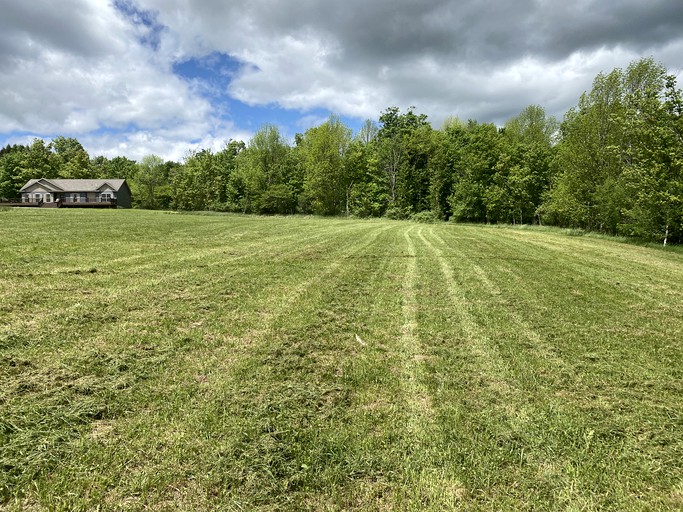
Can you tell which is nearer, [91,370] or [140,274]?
[91,370]

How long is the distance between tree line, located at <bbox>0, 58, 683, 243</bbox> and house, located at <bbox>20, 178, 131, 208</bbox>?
7.08m

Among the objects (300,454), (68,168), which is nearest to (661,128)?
(300,454)

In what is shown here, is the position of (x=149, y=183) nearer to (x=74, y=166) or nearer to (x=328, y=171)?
(x=74, y=166)

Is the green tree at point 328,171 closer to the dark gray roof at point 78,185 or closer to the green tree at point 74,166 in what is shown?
the dark gray roof at point 78,185

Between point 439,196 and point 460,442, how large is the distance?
46.2 m

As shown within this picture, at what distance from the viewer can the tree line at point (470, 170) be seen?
68.0 ft

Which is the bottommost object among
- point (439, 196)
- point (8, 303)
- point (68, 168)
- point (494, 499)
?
point (494, 499)

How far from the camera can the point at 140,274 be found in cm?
698

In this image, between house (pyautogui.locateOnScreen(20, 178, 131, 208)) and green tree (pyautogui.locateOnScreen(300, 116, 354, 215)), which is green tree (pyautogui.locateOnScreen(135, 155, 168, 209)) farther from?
green tree (pyautogui.locateOnScreen(300, 116, 354, 215))

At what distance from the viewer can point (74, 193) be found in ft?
198

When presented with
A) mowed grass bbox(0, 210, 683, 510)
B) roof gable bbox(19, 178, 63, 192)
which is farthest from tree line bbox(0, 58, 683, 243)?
mowed grass bbox(0, 210, 683, 510)

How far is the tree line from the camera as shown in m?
20.7

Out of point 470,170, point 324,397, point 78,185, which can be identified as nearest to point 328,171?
point 470,170

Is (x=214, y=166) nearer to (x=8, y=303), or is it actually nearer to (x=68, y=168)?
(x=68, y=168)
